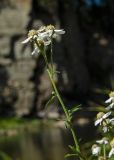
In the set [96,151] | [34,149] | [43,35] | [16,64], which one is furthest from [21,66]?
[43,35]

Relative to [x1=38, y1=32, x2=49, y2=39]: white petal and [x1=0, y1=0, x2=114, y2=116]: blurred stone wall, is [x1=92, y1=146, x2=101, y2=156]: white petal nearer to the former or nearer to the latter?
[x1=38, y1=32, x2=49, y2=39]: white petal

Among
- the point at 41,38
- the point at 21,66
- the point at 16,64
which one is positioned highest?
the point at 16,64

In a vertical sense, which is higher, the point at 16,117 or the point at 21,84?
the point at 21,84

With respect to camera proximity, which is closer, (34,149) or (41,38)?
(41,38)

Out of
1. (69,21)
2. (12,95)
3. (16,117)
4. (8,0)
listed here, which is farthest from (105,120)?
(69,21)

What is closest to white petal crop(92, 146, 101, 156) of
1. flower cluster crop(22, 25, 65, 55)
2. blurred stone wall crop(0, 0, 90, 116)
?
flower cluster crop(22, 25, 65, 55)

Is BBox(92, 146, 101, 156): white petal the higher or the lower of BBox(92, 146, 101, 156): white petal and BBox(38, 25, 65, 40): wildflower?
the lower

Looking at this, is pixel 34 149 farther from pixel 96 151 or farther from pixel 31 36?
pixel 31 36

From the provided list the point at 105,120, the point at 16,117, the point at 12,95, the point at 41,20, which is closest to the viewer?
the point at 105,120

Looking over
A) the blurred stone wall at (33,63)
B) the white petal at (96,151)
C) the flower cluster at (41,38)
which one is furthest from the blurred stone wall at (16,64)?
the flower cluster at (41,38)

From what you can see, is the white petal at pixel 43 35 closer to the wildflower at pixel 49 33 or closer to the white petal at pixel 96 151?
the wildflower at pixel 49 33

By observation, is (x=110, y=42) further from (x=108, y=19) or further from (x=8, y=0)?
(x=8, y=0)
